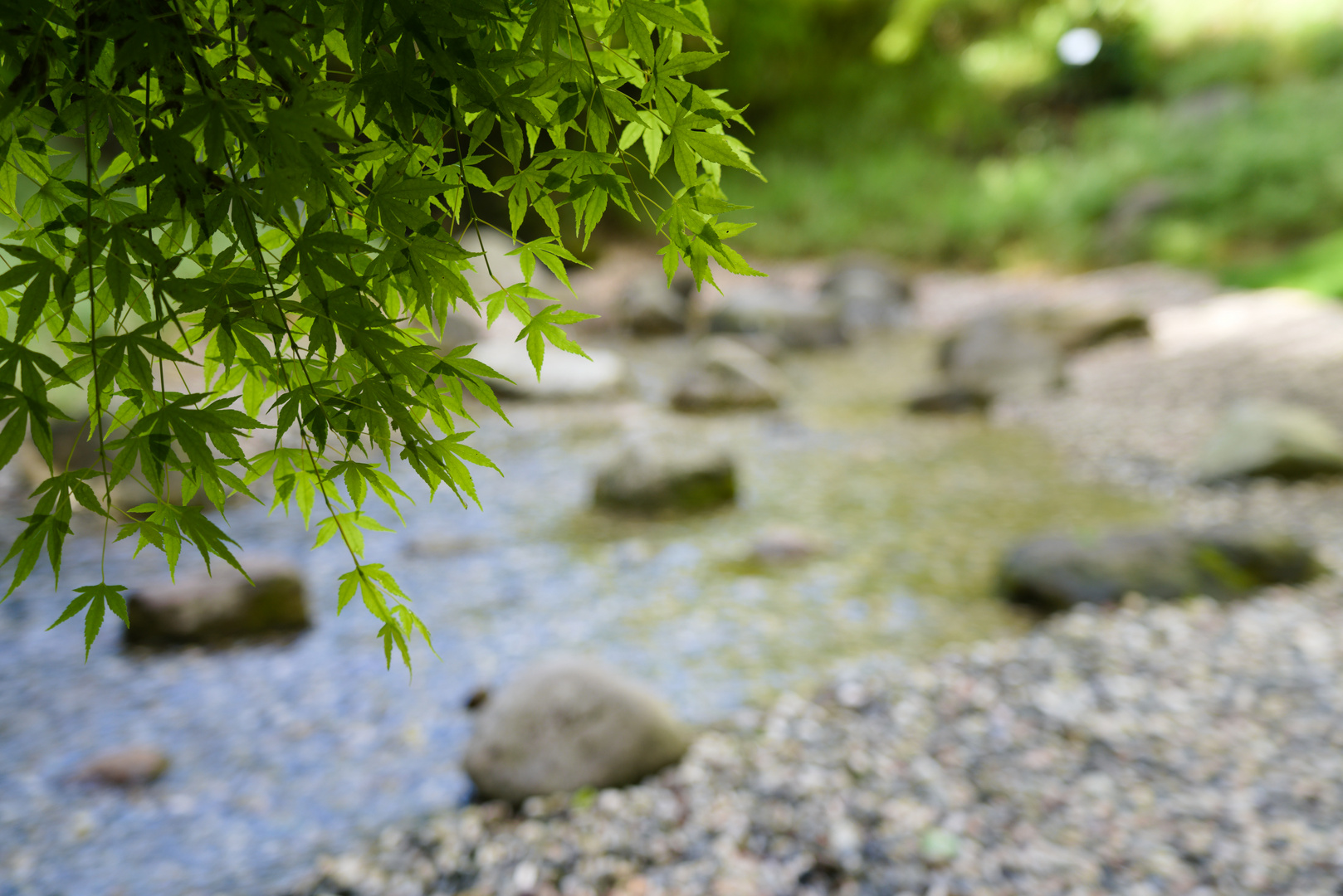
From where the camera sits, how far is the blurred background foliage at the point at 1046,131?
1267cm

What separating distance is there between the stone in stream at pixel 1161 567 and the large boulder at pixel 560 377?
16.1 ft

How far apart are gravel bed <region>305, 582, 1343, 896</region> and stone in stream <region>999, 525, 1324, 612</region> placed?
1.39ft

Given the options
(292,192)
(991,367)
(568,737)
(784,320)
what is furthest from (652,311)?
(292,192)

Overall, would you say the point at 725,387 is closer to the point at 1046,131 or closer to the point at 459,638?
the point at 459,638

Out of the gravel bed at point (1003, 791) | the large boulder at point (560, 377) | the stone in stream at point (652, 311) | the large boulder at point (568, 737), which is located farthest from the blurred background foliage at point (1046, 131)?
the large boulder at point (568, 737)

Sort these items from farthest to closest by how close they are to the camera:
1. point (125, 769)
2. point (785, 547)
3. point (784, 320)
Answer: point (784, 320), point (785, 547), point (125, 769)

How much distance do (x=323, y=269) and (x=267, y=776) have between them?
266 cm

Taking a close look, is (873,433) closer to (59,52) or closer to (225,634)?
(225,634)

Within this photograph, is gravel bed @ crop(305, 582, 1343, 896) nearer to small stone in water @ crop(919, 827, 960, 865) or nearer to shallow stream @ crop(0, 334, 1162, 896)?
small stone in water @ crop(919, 827, 960, 865)

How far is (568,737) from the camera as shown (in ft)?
9.00

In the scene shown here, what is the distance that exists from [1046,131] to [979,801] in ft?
66.2

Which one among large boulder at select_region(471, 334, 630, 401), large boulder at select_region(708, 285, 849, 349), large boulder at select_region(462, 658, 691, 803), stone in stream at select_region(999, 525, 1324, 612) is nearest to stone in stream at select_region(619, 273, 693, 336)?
large boulder at select_region(708, 285, 849, 349)

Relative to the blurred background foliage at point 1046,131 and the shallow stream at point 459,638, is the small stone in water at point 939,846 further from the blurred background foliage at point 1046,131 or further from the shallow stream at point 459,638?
the blurred background foliage at point 1046,131

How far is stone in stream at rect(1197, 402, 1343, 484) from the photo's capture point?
205 inches
